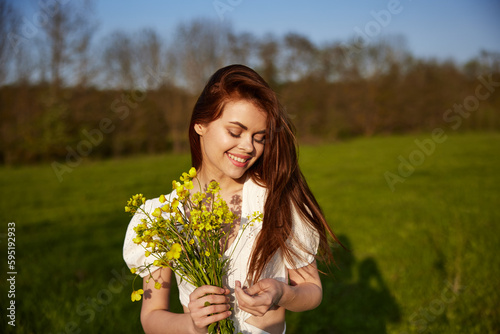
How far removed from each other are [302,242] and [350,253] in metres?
4.08

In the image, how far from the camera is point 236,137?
1611 mm

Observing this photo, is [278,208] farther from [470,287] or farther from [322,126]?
[322,126]

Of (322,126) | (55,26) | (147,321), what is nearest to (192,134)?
(147,321)

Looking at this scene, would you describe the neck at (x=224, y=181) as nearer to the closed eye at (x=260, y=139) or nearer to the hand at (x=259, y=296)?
the closed eye at (x=260, y=139)

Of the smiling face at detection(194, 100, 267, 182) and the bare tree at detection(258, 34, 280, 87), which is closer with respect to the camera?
the smiling face at detection(194, 100, 267, 182)

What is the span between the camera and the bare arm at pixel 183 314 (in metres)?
1.20

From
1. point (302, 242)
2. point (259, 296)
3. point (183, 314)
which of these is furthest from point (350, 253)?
point (259, 296)

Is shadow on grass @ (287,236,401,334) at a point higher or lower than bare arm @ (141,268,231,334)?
lower

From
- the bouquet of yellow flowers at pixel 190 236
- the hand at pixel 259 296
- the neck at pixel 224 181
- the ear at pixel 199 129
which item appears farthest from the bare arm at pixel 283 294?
the ear at pixel 199 129

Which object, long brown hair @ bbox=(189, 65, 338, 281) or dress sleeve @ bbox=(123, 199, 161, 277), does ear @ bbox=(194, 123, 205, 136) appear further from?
dress sleeve @ bbox=(123, 199, 161, 277)

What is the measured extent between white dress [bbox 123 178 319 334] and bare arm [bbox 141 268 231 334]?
A: 0.08m

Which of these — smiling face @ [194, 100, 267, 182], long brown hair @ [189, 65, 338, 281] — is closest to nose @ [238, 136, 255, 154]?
smiling face @ [194, 100, 267, 182]

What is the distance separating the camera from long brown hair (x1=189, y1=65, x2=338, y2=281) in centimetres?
162

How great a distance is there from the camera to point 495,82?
99.2 feet
